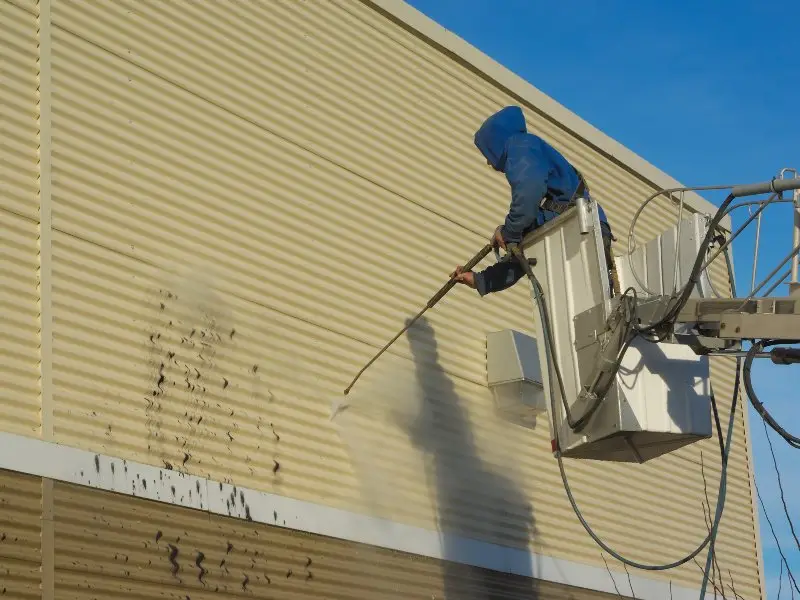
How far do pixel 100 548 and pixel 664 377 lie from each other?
3.55 m

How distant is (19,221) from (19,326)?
2.32ft

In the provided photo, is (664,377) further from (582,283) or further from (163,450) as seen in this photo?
(163,450)

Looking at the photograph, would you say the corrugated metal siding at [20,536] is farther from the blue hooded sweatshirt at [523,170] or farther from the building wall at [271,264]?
the blue hooded sweatshirt at [523,170]

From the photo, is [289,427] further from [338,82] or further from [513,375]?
[338,82]

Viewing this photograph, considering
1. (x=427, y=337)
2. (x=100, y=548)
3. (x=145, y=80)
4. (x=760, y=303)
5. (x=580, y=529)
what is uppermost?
(x=145, y=80)

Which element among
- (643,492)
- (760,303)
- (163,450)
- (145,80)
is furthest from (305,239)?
(643,492)

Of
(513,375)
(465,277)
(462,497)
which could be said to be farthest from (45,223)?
(513,375)

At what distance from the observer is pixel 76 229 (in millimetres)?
8508

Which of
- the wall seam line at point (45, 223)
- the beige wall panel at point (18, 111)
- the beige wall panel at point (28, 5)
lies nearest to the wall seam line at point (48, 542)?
the wall seam line at point (45, 223)

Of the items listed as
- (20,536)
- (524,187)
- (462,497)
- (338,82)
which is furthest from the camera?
(338,82)

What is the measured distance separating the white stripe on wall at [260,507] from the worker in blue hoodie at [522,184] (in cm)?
197

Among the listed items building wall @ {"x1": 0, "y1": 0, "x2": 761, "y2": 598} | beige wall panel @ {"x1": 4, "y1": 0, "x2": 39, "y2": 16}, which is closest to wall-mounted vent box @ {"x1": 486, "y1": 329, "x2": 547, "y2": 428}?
building wall @ {"x1": 0, "y1": 0, "x2": 761, "y2": 598}

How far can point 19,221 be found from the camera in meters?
8.19

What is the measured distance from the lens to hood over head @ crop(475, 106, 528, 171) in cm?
926
